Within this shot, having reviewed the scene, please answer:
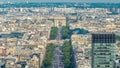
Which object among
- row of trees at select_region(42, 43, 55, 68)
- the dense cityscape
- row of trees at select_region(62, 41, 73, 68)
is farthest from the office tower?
row of trees at select_region(42, 43, 55, 68)

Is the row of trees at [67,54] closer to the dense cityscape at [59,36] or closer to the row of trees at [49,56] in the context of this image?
the dense cityscape at [59,36]

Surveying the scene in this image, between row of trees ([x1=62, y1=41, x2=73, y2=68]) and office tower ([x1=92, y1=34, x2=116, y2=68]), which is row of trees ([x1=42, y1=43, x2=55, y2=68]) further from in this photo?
office tower ([x1=92, y1=34, x2=116, y2=68])

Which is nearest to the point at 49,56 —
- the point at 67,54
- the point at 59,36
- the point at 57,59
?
the point at 57,59

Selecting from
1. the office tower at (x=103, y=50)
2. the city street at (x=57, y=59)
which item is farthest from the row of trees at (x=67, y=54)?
the office tower at (x=103, y=50)

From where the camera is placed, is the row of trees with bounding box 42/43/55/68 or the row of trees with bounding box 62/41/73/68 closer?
the row of trees with bounding box 62/41/73/68

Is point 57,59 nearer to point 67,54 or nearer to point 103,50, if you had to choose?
point 67,54

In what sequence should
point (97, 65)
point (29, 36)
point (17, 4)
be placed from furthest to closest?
point (17, 4) → point (29, 36) → point (97, 65)

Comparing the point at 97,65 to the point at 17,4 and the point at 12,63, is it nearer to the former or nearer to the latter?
the point at 12,63

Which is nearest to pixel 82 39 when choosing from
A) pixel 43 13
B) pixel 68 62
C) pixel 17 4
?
pixel 68 62
